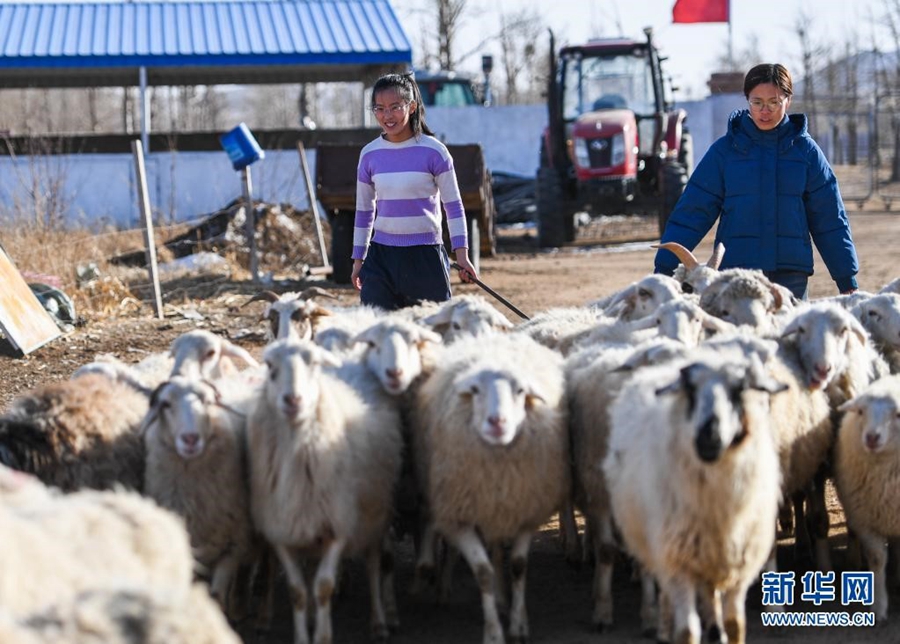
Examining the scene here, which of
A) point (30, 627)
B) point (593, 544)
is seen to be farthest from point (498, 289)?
point (30, 627)

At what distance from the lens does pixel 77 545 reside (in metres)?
3.52

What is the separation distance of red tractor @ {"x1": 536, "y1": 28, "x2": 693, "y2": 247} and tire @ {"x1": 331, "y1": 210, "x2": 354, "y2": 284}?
533 centimetres

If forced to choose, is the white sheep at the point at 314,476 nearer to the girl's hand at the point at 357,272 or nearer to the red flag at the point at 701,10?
the girl's hand at the point at 357,272

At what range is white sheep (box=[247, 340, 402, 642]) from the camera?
5074mm

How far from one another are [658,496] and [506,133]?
76.7ft

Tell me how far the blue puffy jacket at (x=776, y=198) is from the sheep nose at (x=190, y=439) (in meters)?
3.49

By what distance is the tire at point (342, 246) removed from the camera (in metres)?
14.4

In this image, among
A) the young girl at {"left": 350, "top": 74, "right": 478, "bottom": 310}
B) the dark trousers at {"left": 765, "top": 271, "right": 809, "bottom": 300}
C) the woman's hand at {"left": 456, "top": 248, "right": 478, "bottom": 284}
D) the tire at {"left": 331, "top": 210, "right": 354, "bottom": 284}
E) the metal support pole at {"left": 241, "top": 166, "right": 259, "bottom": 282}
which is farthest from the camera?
the tire at {"left": 331, "top": 210, "right": 354, "bottom": 284}

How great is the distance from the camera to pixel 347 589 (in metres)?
5.99

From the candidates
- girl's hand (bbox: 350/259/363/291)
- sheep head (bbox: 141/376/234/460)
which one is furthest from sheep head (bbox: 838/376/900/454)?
A: girl's hand (bbox: 350/259/363/291)

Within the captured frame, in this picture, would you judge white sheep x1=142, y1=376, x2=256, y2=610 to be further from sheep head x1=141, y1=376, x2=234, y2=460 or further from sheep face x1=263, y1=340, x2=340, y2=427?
sheep face x1=263, y1=340, x2=340, y2=427

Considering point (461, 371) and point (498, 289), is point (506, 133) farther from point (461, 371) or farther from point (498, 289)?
point (461, 371)

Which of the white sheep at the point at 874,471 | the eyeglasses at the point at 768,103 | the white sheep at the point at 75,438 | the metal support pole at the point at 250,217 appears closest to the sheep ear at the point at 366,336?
the white sheep at the point at 75,438

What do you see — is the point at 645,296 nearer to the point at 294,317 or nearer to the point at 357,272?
the point at 357,272
